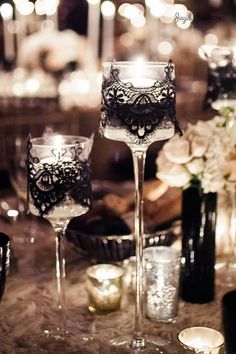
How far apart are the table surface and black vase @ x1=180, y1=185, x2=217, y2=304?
38 millimetres

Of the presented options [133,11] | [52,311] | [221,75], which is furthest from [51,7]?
[52,311]

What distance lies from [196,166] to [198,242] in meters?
Answer: 0.17

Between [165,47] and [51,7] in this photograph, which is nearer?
[51,7]

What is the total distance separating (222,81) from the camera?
146cm

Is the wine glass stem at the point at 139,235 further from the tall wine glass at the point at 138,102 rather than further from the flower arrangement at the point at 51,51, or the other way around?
the flower arrangement at the point at 51,51

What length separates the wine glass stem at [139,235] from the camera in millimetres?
1096

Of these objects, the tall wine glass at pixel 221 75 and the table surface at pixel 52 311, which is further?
the tall wine glass at pixel 221 75

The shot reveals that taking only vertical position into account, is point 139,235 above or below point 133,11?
below

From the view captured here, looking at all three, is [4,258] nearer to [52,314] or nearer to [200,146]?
[52,314]

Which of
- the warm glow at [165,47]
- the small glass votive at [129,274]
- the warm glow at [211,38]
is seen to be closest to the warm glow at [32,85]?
the warm glow at [165,47]

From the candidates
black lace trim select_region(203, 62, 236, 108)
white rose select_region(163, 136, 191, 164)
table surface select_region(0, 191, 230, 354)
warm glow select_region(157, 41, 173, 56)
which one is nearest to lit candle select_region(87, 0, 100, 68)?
warm glow select_region(157, 41, 173, 56)

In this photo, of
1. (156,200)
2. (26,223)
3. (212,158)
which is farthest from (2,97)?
(212,158)

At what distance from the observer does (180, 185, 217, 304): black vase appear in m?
1.29

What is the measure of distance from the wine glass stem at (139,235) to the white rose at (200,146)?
18 centimetres
